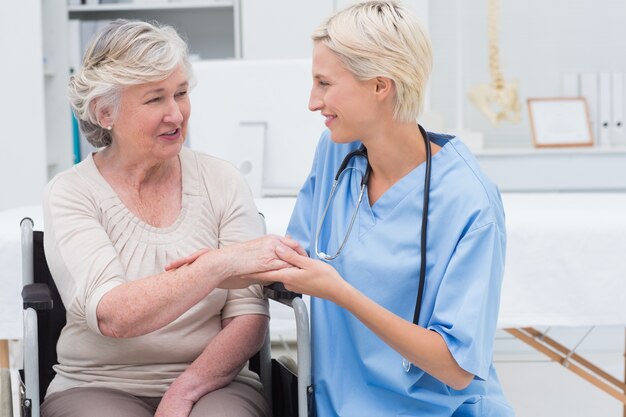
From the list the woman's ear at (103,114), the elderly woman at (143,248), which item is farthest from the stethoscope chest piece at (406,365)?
the woman's ear at (103,114)

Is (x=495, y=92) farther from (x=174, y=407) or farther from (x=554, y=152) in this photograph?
(x=174, y=407)

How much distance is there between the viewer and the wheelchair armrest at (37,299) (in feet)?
4.58

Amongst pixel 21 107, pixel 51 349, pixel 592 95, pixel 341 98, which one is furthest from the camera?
pixel 592 95

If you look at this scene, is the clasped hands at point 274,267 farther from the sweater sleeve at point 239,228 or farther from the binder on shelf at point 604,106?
the binder on shelf at point 604,106

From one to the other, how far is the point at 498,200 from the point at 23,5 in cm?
296

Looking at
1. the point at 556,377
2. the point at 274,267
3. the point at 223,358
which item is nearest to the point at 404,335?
the point at 274,267

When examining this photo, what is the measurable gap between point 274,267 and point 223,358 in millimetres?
238

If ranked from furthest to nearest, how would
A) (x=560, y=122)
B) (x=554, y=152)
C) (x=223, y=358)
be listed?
(x=560, y=122) < (x=554, y=152) < (x=223, y=358)

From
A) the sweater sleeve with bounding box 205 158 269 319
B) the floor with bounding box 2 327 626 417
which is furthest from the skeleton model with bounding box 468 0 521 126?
the sweater sleeve with bounding box 205 158 269 319

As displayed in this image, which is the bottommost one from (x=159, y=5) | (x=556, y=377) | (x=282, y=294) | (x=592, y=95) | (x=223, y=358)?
(x=556, y=377)

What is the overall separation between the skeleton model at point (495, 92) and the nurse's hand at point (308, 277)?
266 cm

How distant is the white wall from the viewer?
3.78 meters

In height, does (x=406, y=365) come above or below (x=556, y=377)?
above

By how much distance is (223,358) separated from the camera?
1.50 meters
